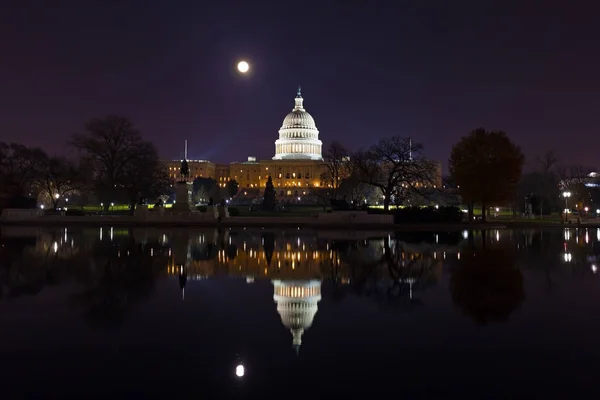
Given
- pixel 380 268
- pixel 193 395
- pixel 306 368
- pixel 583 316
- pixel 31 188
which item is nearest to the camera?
pixel 193 395

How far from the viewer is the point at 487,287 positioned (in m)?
13.5

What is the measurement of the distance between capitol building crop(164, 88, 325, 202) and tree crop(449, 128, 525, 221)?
319ft

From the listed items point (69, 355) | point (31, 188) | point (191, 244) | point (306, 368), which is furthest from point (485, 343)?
point (31, 188)

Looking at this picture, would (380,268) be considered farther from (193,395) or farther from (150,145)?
(150,145)

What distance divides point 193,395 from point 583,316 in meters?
7.83

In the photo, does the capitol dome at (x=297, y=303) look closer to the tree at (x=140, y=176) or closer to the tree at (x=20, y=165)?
the tree at (x=140, y=176)

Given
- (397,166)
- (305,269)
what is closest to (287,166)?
(397,166)

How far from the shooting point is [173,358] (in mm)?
7828

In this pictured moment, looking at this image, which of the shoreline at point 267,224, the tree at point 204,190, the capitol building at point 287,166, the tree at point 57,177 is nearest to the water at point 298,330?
the shoreline at point 267,224

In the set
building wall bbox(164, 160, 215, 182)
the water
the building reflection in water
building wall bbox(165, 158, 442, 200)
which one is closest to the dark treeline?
the building reflection in water

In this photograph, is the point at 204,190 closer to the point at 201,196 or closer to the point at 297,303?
the point at 201,196

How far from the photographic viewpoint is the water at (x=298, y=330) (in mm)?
6867

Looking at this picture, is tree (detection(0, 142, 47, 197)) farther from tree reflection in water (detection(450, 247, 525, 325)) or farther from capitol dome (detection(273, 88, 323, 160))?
capitol dome (detection(273, 88, 323, 160))

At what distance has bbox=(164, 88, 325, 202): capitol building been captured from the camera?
150250 millimetres
